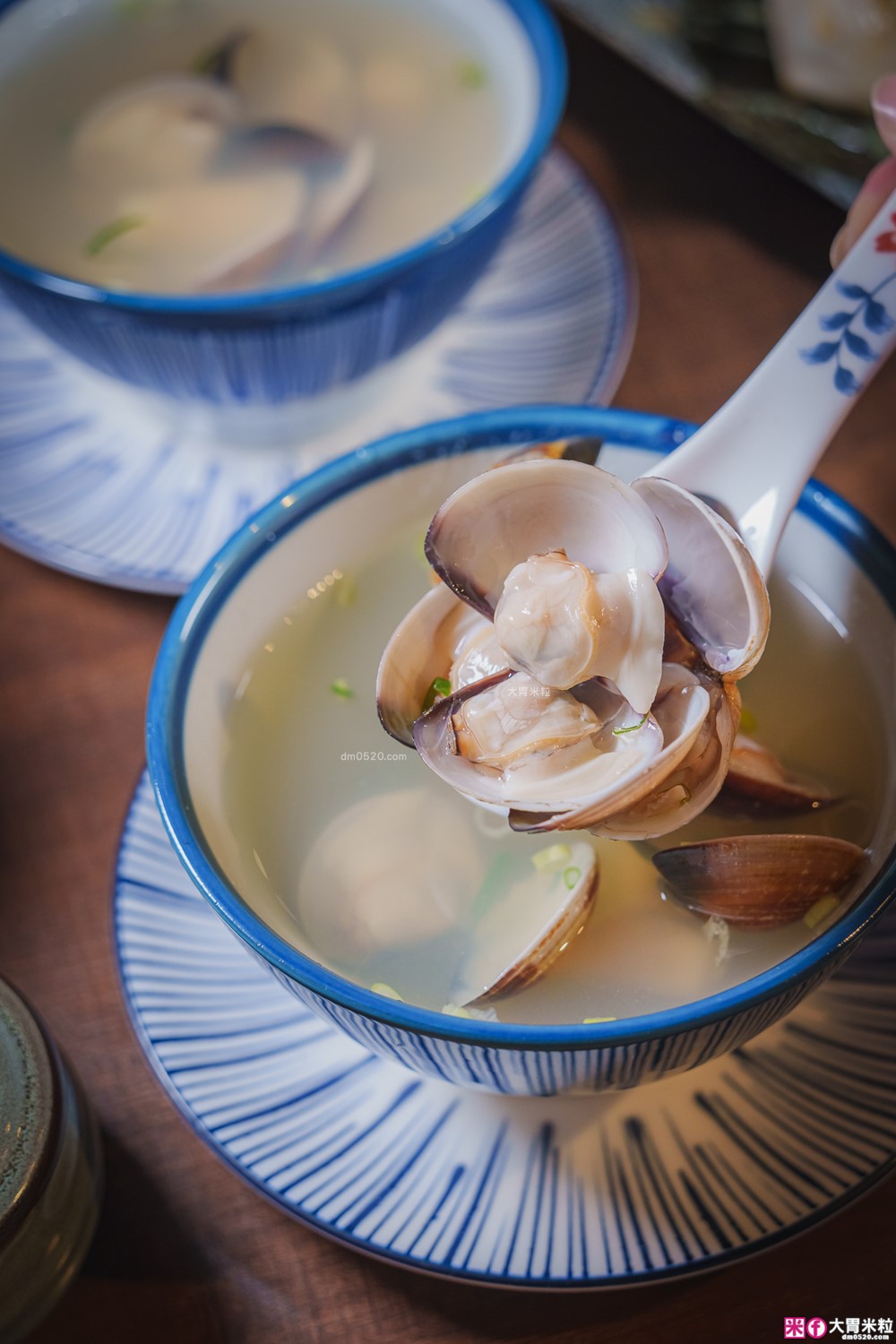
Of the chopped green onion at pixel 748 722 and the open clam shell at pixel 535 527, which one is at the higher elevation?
the open clam shell at pixel 535 527

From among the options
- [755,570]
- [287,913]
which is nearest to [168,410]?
[287,913]

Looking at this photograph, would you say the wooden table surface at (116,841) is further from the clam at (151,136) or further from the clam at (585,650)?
the clam at (151,136)

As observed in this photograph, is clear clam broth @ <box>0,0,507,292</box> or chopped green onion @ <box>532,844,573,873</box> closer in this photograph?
chopped green onion @ <box>532,844,573,873</box>

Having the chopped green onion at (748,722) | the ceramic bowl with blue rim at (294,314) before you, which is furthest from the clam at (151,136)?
the chopped green onion at (748,722)

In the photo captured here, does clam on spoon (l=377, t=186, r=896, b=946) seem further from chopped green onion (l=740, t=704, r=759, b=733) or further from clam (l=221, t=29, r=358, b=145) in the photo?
clam (l=221, t=29, r=358, b=145)

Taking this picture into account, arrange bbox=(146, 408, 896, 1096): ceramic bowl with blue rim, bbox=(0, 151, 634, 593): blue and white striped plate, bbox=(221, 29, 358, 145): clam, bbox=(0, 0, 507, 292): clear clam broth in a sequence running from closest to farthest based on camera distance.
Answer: bbox=(146, 408, 896, 1096): ceramic bowl with blue rim, bbox=(0, 151, 634, 593): blue and white striped plate, bbox=(0, 0, 507, 292): clear clam broth, bbox=(221, 29, 358, 145): clam

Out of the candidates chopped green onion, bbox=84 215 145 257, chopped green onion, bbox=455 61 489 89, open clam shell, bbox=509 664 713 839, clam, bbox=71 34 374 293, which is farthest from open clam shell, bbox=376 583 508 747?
chopped green onion, bbox=455 61 489 89

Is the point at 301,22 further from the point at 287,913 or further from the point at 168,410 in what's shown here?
the point at 287,913
